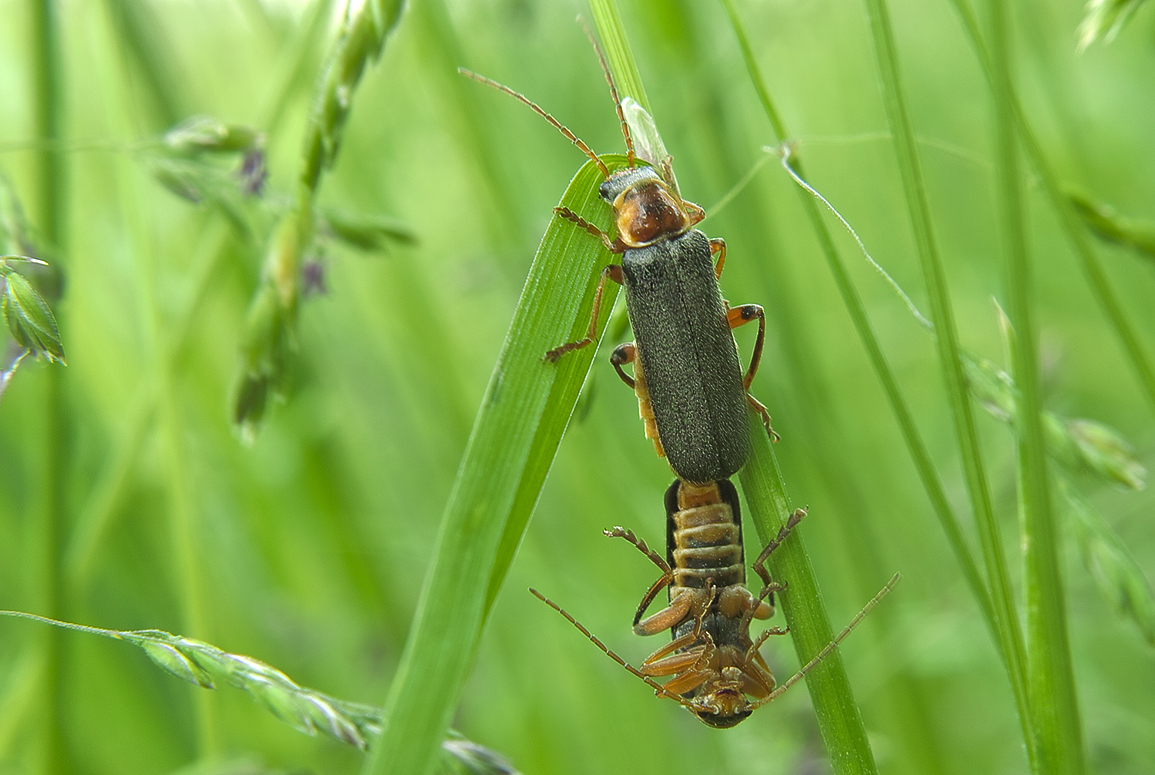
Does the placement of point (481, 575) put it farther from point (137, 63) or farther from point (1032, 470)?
point (137, 63)

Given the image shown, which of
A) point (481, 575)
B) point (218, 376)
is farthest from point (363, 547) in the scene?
point (481, 575)

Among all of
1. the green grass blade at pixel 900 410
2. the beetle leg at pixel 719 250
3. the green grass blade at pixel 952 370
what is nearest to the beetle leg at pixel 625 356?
the beetle leg at pixel 719 250

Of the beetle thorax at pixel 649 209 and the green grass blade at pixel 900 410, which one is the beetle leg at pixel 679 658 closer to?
the green grass blade at pixel 900 410

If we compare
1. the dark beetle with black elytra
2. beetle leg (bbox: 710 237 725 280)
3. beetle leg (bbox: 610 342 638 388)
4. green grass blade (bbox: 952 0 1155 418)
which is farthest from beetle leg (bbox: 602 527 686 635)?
green grass blade (bbox: 952 0 1155 418)

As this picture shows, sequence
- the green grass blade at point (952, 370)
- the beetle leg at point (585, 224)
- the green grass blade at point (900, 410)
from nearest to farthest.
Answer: the green grass blade at point (952, 370) → the green grass blade at point (900, 410) → the beetle leg at point (585, 224)

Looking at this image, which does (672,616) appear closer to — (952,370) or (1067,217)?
(952,370)

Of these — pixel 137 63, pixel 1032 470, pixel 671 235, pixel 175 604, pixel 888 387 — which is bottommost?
pixel 175 604

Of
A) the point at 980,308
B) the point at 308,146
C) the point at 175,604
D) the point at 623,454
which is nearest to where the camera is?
the point at 308,146

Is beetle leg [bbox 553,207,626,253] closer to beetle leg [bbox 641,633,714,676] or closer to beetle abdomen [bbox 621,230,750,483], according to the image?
beetle abdomen [bbox 621,230,750,483]
